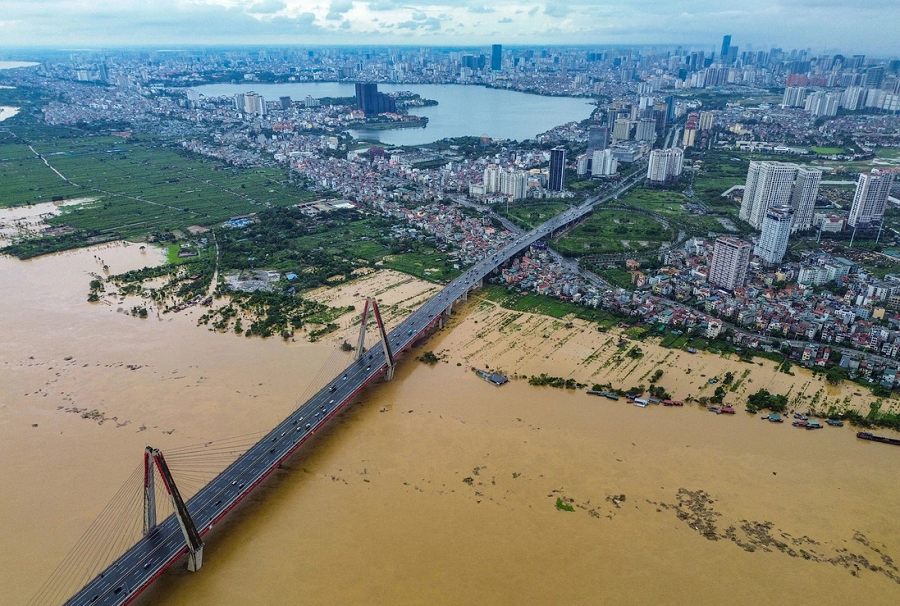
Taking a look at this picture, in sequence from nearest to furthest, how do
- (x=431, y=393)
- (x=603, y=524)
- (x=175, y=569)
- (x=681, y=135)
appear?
(x=175, y=569), (x=603, y=524), (x=431, y=393), (x=681, y=135)

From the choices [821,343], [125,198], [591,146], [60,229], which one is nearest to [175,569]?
[821,343]

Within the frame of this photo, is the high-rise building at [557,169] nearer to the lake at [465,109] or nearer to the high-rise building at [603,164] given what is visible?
the high-rise building at [603,164]

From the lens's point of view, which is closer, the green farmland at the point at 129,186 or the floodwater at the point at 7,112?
the green farmland at the point at 129,186

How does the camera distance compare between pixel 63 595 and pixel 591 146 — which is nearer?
pixel 63 595

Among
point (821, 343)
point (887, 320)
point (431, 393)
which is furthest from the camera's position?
point (887, 320)

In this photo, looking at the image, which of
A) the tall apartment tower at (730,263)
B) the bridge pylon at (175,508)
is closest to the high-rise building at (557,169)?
the tall apartment tower at (730,263)

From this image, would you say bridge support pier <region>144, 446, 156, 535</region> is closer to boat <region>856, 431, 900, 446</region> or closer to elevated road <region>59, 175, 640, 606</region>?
elevated road <region>59, 175, 640, 606</region>

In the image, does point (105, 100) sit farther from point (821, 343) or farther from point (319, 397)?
point (821, 343)
